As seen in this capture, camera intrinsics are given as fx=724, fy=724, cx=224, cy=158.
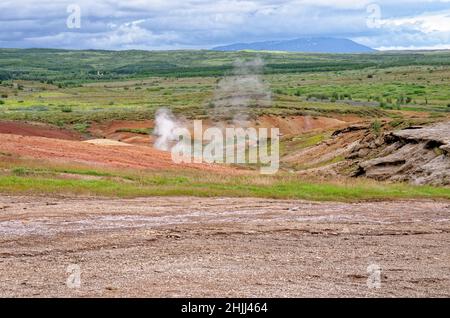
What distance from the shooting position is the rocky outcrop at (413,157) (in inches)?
1267

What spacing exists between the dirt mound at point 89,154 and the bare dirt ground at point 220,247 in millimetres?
10422

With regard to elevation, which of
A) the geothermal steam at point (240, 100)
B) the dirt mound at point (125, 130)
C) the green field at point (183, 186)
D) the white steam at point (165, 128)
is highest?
the green field at point (183, 186)

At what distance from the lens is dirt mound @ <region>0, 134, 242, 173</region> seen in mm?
34219

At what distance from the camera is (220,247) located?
1734 cm

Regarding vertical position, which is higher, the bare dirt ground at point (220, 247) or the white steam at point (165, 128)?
the bare dirt ground at point (220, 247)

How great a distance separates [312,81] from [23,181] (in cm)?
14322

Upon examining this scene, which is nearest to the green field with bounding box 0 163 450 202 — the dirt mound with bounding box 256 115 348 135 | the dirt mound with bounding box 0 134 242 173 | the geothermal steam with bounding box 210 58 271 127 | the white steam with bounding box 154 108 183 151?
the dirt mound with bounding box 0 134 242 173

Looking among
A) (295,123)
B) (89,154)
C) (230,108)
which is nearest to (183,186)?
(89,154)

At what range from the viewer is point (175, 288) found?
13148 millimetres

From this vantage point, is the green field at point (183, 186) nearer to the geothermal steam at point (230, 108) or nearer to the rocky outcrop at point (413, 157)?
the rocky outcrop at point (413, 157)

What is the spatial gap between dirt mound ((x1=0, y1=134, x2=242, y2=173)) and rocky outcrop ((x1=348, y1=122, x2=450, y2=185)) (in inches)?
286

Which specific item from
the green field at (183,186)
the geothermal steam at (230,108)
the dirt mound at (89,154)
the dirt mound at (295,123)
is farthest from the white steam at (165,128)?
the green field at (183,186)

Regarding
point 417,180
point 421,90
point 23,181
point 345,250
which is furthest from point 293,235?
point 421,90
